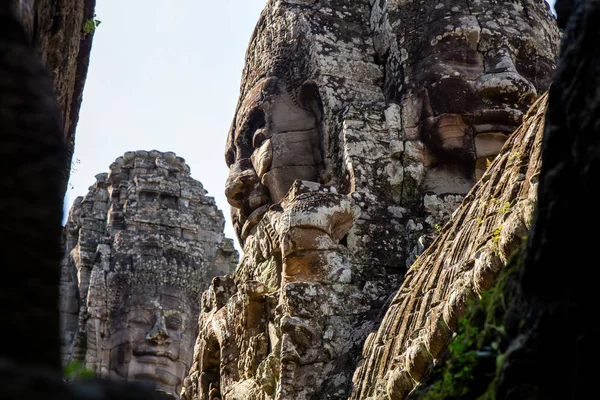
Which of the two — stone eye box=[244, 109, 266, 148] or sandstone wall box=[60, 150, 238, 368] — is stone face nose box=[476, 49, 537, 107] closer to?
stone eye box=[244, 109, 266, 148]

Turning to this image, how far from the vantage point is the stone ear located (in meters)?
12.3

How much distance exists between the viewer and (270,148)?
12133 millimetres

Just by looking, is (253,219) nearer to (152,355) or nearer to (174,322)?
(152,355)

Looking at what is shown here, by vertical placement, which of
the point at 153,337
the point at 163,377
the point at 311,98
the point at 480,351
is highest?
the point at 311,98

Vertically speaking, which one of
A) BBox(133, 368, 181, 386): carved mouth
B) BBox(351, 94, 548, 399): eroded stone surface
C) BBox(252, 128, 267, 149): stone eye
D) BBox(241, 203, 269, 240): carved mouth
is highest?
BBox(252, 128, 267, 149): stone eye

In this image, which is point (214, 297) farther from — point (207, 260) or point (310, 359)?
point (207, 260)

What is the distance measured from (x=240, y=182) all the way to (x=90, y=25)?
3979 millimetres

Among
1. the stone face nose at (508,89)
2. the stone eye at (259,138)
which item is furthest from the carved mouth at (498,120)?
the stone eye at (259,138)

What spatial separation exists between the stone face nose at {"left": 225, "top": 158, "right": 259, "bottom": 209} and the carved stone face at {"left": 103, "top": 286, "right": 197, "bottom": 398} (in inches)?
427

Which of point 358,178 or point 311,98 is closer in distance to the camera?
point 358,178

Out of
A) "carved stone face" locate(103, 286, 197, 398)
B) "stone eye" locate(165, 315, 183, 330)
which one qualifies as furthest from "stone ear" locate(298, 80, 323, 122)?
"stone eye" locate(165, 315, 183, 330)

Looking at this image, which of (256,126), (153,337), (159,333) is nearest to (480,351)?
(256,126)

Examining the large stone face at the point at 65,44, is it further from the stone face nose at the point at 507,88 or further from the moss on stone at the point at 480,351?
the stone face nose at the point at 507,88

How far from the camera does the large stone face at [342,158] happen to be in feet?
33.3
